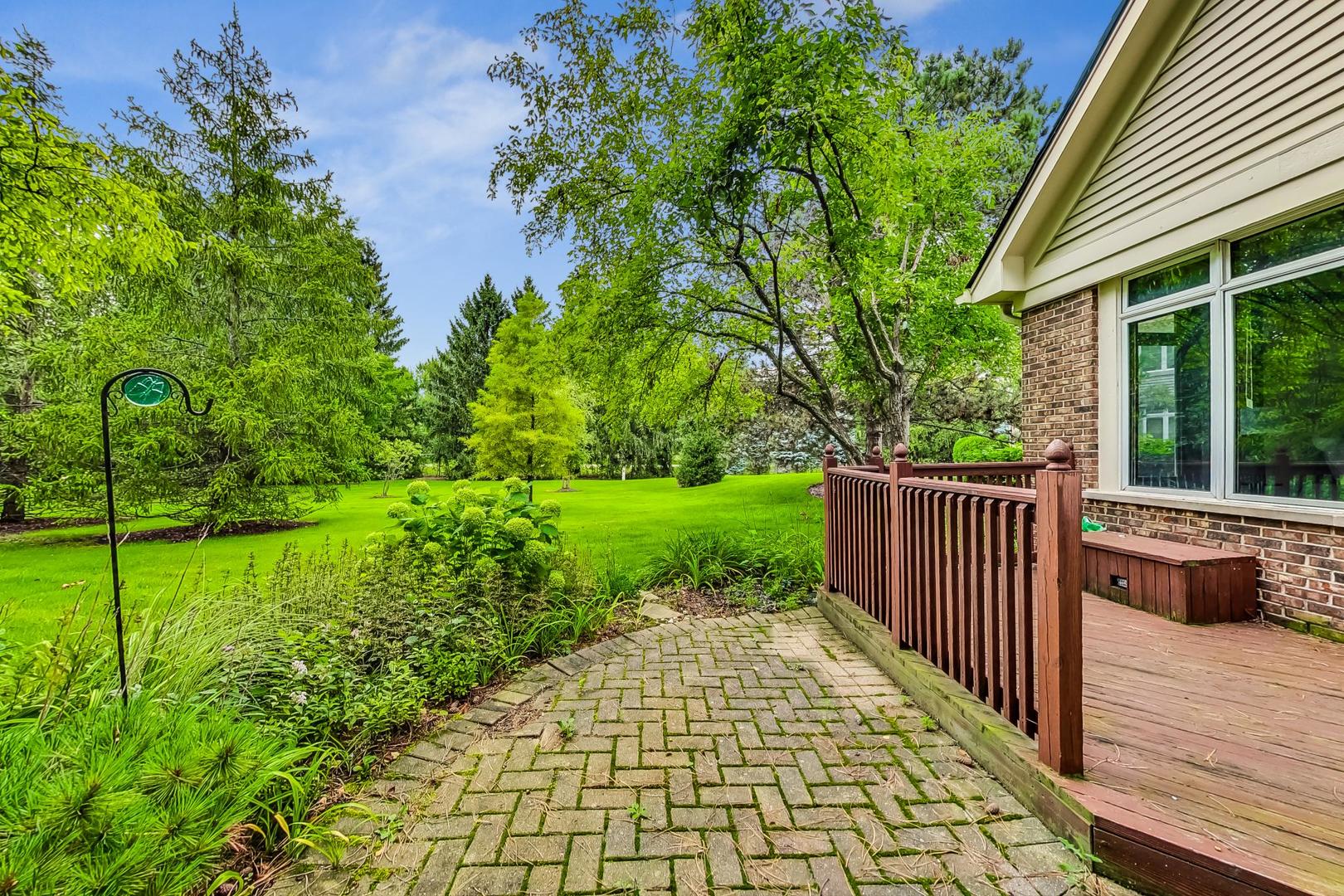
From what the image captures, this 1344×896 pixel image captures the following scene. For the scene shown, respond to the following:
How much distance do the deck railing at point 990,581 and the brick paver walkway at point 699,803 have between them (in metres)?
0.35

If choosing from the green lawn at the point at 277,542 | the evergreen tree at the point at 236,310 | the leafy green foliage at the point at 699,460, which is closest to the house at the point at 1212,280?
the green lawn at the point at 277,542

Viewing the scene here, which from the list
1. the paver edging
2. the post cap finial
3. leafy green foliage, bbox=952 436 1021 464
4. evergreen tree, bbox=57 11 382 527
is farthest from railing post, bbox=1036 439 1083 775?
evergreen tree, bbox=57 11 382 527

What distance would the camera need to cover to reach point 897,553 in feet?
10.8

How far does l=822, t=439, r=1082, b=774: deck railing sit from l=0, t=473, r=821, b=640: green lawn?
348 cm

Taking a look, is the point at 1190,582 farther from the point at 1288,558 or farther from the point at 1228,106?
the point at 1228,106

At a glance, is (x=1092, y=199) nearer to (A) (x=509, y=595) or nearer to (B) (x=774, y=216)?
(B) (x=774, y=216)

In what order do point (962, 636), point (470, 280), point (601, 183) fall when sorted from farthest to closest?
point (470, 280) < point (601, 183) < point (962, 636)

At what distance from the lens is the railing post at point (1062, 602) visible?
1.92 m

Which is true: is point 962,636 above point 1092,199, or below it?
below

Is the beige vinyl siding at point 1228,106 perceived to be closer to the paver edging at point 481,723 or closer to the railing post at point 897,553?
the railing post at point 897,553

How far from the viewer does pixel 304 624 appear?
3.19m

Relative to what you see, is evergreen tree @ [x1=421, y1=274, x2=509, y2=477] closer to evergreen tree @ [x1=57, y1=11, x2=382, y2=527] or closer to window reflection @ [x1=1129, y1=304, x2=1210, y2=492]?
evergreen tree @ [x1=57, y1=11, x2=382, y2=527]

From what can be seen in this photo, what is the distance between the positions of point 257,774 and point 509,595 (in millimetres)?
2221

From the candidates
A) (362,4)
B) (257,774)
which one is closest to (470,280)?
(362,4)
